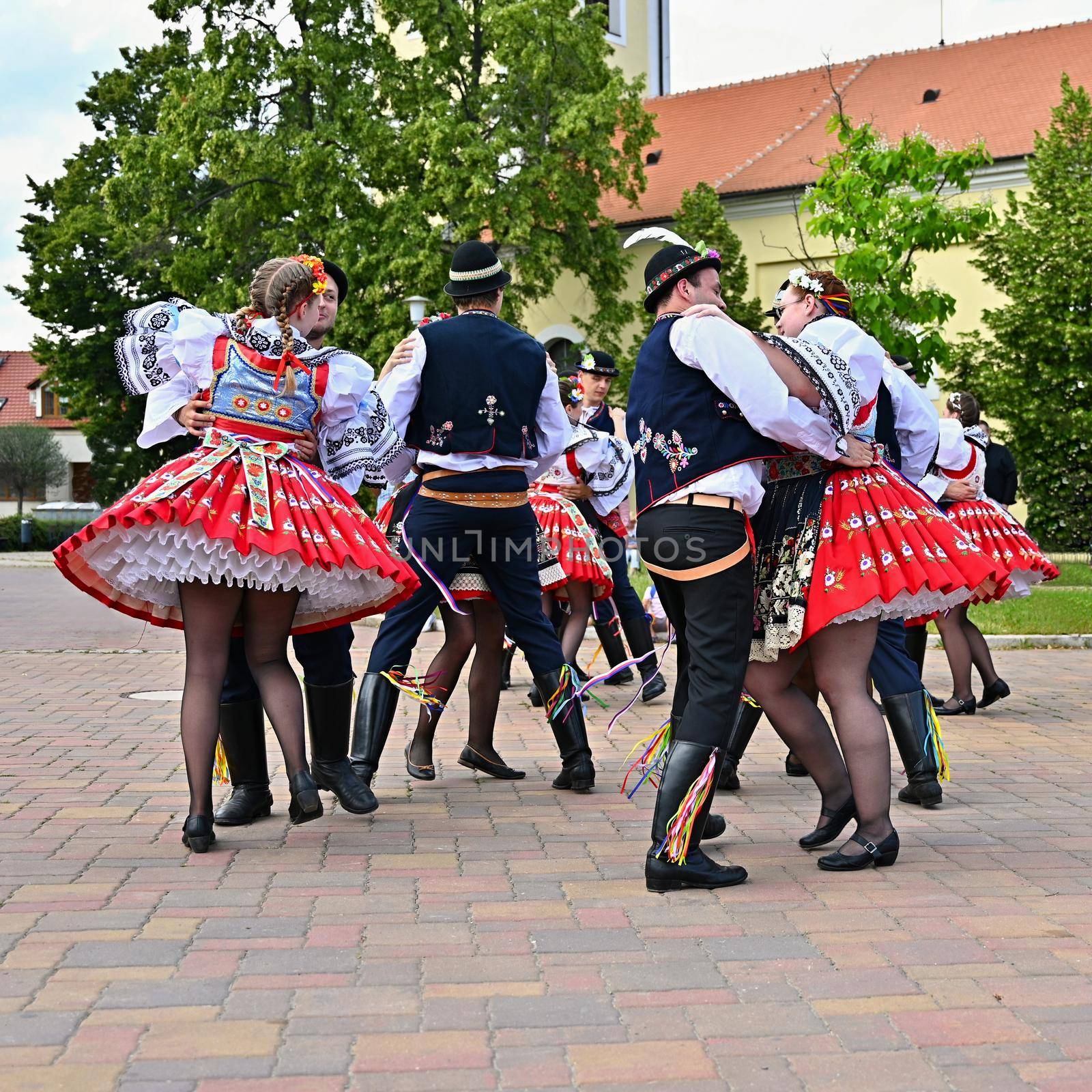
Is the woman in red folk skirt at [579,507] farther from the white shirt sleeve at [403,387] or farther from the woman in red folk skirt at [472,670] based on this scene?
the white shirt sleeve at [403,387]

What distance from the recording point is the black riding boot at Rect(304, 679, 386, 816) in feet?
17.6

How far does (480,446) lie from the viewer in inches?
229

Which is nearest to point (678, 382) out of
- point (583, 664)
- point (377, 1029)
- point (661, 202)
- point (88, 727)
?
point (377, 1029)

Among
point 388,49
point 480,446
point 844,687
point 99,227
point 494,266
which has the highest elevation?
point 388,49

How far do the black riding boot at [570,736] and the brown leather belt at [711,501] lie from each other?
179 cm

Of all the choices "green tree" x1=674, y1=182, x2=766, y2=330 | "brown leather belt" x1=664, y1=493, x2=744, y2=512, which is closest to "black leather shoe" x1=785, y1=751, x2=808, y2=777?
"brown leather belt" x1=664, y1=493, x2=744, y2=512

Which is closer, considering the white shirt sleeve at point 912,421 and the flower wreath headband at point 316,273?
the flower wreath headband at point 316,273

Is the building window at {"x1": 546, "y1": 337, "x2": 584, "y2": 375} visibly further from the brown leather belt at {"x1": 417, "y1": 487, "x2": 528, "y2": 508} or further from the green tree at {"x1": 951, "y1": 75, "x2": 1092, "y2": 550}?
the brown leather belt at {"x1": 417, "y1": 487, "x2": 528, "y2": 508}

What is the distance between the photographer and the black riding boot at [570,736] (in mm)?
5949

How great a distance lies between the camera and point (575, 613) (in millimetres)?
8766

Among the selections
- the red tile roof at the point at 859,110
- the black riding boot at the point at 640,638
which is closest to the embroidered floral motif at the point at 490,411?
the black riding boot at the point at 640,638

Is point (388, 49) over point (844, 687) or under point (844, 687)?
over

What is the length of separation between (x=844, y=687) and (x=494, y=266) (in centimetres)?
242

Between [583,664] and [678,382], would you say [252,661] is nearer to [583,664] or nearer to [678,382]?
[678,382]
